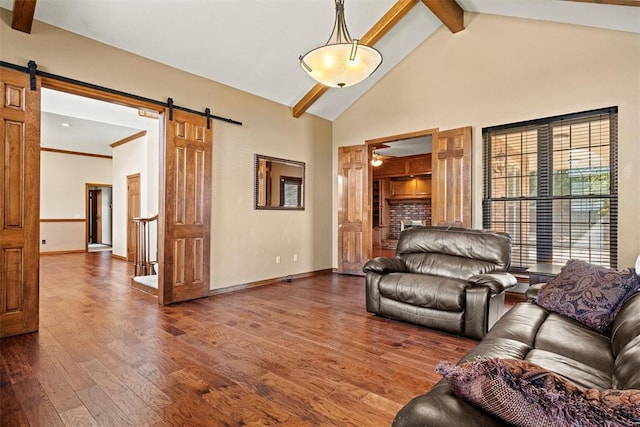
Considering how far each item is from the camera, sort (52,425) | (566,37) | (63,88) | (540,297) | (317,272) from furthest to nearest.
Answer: (317,272) < (566,37) < (63,88) < (540,297) < (52,425)

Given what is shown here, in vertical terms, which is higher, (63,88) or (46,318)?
(63,88)

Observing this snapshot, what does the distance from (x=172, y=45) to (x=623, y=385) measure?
4.69 metres

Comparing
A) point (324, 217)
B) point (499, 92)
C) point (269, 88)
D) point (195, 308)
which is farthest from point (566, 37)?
point (195, 308)

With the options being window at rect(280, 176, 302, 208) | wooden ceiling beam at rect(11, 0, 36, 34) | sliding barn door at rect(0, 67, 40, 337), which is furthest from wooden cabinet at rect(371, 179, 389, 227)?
wooden ceiling beam at rect(11, 0, 36, 34)

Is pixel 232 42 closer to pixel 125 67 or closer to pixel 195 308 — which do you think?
pixel 125 67

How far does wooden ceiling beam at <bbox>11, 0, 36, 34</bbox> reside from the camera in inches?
112

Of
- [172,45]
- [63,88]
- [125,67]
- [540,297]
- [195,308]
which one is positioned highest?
[172,45]

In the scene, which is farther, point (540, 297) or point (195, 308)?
point (195, 308)

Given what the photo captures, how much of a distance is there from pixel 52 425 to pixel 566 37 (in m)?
6.09

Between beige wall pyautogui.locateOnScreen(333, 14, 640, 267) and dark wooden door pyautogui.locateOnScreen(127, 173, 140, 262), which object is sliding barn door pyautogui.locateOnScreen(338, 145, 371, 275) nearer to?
beige wall pyautogui.locateOnScreen(333, 14, 640, 267)

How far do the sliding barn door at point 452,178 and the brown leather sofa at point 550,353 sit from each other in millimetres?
2693

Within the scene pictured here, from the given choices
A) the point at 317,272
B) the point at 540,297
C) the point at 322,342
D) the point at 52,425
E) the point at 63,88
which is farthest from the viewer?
the point at 317,272

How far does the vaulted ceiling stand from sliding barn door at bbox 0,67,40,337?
0.68 meters

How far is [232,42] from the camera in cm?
414
